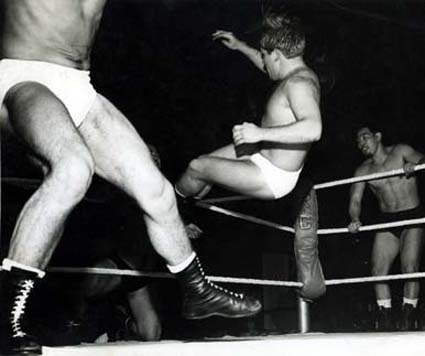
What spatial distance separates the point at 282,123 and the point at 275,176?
0.48 feet

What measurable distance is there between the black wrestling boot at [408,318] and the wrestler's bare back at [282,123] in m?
0.67

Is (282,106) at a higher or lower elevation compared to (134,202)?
higher

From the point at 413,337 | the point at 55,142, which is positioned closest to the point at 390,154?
the point at 413,337

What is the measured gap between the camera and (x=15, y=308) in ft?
6.12

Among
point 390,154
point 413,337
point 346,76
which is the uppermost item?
point 346,76

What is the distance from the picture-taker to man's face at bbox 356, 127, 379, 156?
3309 millimetres

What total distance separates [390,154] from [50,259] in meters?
1.63

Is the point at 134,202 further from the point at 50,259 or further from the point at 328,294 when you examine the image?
the point at 328,294

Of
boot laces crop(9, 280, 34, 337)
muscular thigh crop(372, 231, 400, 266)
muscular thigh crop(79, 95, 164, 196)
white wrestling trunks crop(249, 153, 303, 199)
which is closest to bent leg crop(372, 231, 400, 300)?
muscular thigh crop(372, 231, 400, 266)

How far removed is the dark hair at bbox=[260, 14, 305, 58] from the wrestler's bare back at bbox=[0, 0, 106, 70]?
2.07 ft

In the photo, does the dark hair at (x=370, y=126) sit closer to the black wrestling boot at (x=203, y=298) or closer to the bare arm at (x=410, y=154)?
the bare arm at (x=410, y=154)

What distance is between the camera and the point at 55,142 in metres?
1.92

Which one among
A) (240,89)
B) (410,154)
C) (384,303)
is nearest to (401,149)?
(410,154)

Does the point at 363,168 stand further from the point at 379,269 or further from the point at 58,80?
the point at 58,80
